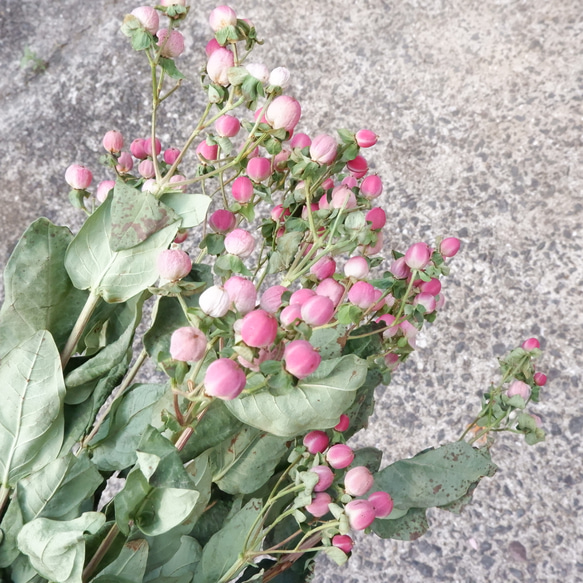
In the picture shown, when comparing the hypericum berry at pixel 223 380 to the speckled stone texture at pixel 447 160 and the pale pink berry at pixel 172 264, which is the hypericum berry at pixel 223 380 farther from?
the speckled stone texture at pixel 447 160

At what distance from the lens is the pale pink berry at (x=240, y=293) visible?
0.21m

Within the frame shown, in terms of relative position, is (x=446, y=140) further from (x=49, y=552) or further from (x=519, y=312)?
(x=49, y=552)

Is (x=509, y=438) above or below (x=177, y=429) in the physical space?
below

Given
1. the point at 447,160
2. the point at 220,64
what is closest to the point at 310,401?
the point at 220,64

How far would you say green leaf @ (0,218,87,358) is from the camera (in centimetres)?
25

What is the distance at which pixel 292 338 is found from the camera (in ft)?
0.69

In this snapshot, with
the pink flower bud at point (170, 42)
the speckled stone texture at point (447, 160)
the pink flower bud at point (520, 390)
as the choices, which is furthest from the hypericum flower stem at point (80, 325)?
the speckled stone texture at point (447, 160)

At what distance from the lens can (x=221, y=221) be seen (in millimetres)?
273

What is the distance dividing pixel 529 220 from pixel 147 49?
0.44 m

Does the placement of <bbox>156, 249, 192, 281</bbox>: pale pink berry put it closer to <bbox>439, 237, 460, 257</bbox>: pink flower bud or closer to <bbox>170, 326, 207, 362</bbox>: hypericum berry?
<bbox>170, 326, 207, 362</bbox>: hypericum berry

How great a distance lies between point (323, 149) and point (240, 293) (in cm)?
8

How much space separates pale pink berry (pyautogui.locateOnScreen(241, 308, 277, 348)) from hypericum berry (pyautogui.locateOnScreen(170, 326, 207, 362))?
18 mm

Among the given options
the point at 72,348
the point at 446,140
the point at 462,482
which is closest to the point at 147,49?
the point at 72,348

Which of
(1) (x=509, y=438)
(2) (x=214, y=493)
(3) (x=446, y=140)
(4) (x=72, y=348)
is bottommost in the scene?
(1) (x=509, y=438)
